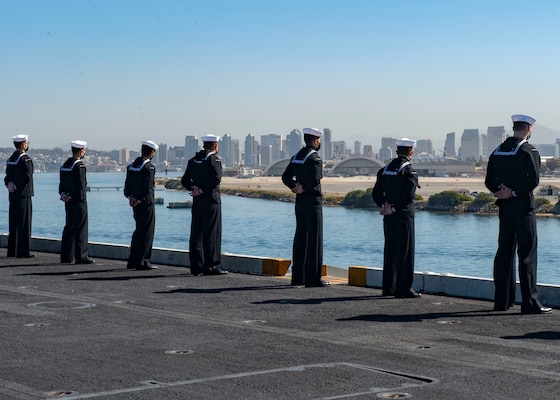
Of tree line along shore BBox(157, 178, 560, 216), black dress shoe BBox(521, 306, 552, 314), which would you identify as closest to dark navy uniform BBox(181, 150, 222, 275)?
black dress shoe BBox(521, 306, 552, 314)

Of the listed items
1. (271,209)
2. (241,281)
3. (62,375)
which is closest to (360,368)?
(62,375)

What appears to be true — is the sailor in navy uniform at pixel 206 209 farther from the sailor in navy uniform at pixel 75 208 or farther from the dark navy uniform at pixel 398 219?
the dark navy uniform at pixel 398 219

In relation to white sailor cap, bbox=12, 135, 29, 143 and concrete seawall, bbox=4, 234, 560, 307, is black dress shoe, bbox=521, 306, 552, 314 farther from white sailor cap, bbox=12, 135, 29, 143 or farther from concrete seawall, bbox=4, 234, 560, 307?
white sailor cap, bbox=12, 135, 29, 143

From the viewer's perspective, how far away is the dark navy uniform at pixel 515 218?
11.3 meters

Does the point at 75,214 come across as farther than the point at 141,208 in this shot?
Yes

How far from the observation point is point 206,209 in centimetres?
1577

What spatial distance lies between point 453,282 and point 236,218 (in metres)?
92.0

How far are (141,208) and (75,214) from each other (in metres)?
1.54

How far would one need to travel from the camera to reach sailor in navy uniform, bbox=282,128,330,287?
554 inches

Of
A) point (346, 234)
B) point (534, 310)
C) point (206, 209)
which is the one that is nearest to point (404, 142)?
point (534, 310)

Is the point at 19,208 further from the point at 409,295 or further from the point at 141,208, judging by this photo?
the point at 409,295

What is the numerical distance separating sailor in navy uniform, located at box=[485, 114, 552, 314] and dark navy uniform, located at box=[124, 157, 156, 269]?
6.42 metres

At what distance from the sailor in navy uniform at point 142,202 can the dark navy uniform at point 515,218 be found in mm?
6385

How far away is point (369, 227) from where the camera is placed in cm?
9412
